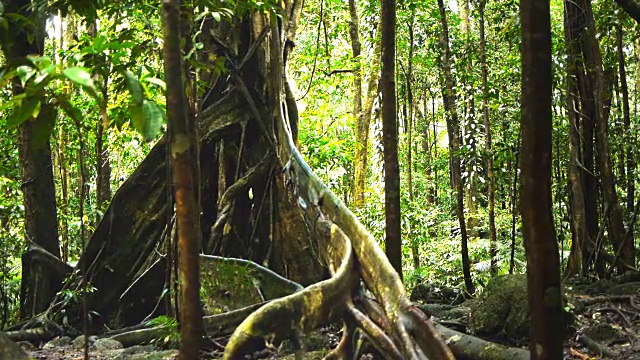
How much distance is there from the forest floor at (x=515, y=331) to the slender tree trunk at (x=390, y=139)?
790 millimetres

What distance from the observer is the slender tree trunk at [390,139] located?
17.9ft

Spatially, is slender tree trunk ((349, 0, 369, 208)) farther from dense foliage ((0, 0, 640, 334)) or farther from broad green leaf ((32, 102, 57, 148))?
Answer: broad green leaf ((32, 102, 57, 148))

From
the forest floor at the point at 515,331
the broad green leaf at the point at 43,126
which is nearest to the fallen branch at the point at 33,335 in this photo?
the forest floor at the point at 515,331

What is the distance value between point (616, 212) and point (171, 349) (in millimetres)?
4710

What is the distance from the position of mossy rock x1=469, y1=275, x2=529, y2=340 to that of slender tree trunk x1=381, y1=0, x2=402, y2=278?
87 cm

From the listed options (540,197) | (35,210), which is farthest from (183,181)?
(35,210)

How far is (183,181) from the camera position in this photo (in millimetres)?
2553

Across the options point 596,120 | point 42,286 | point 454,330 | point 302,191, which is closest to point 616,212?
point 596,120

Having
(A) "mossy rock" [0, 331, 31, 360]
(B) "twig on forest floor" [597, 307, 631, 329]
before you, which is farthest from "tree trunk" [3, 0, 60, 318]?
(B) "twig on forest floor" [597, 307, 631, 329]

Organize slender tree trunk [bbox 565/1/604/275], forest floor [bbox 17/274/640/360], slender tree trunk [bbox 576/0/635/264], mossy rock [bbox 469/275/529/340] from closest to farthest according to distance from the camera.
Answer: forest floor [bbox 17/274/640/360]
mossy rock [bbox 469/275/529/340]
slender tree trunk [bbox 576/0/635/264]
slender tree trunk [bbox 565/1/604/275]

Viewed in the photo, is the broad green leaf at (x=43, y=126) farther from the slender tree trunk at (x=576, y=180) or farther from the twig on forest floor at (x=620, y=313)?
the slender tree trunk at (x=576, y=180)

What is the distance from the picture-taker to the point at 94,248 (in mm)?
6160

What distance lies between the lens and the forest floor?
446cm

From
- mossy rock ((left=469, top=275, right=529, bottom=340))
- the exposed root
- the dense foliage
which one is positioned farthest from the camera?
the dense foliage
